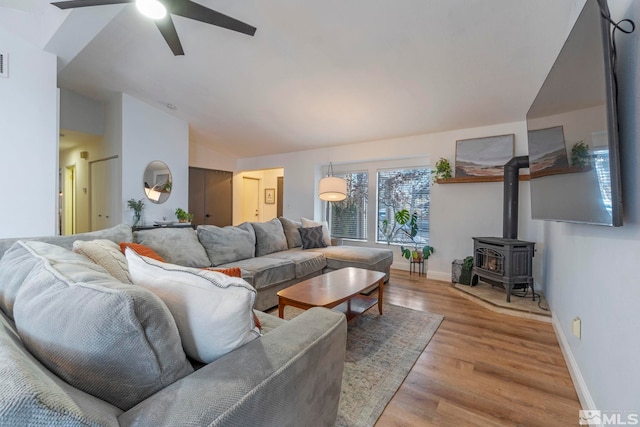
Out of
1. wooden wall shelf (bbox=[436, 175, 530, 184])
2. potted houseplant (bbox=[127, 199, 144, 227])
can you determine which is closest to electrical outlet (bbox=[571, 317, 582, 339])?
wooden wall shelf (bbox=[436, 175, 530, 184])

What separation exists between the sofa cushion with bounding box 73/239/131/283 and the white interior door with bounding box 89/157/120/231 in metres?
3.86

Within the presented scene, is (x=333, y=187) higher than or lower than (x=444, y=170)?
lower

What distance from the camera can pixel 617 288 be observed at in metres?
1.20

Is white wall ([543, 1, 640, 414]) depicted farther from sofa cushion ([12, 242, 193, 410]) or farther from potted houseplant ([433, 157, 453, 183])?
potted houseplant ([433, 157, 453, 183])

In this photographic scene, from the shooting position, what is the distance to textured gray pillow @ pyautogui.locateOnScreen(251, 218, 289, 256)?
3596mm

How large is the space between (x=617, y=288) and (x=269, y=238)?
317 centimetres

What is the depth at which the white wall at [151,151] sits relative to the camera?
466 centimetres

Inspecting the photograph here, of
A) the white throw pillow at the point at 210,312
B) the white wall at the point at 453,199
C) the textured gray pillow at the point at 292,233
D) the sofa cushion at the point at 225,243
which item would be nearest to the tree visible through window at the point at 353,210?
the white wall at the point at 453,199

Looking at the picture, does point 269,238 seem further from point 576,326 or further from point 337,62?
point 576,326

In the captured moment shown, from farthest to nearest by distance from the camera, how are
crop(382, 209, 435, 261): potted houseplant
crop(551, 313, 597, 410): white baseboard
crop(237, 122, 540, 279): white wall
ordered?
crop(382, 209, 435, 261): potted houseplant
crop(237, 122, 540, 279): white wall
crop(551, 313, 597, 410): white baseboard

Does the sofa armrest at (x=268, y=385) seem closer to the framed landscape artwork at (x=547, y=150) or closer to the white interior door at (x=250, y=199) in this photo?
the framed landscape artwork at (x=547, y=150)

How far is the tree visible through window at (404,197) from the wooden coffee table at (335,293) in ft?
7.58

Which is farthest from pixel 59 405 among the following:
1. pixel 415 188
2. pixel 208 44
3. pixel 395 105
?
pixel 415 188

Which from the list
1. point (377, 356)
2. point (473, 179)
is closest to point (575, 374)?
point (377, 356)
